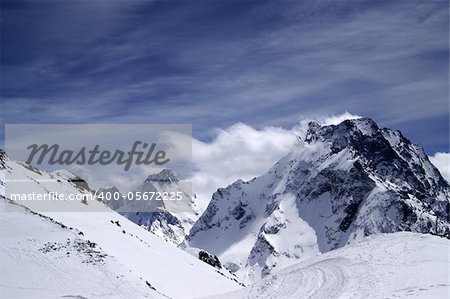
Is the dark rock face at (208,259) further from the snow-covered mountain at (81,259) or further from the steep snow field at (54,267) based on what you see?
the steep snow field at (54,267)

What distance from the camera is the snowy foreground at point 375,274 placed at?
3092 cm

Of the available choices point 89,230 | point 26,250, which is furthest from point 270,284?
point 89,230

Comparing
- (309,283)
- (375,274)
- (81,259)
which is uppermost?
(375,274)

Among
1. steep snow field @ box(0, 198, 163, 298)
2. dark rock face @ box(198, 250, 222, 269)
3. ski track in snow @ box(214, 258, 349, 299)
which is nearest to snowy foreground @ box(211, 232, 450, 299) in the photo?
ski track in snow @ box(214, 258, 349, 299)

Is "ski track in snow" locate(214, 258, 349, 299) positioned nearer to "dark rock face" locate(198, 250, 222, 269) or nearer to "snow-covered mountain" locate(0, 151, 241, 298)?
"snow-covered mountain" locate(0, 151, 241, 298)

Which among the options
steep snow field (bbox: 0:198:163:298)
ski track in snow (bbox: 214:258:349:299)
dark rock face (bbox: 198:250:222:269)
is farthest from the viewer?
dark rock face (bbox: 198:250:222:269)

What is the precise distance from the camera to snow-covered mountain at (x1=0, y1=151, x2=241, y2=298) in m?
36.1

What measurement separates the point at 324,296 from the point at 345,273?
463cm

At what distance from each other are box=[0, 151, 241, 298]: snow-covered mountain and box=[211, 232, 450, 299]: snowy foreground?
968 centimetres

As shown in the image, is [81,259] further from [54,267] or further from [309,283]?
[309,283]

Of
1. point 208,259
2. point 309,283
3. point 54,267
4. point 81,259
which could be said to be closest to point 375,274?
point 309,283

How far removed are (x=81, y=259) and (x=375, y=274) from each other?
2306 centimetres

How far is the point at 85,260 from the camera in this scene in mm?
39906

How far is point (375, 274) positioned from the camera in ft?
113
